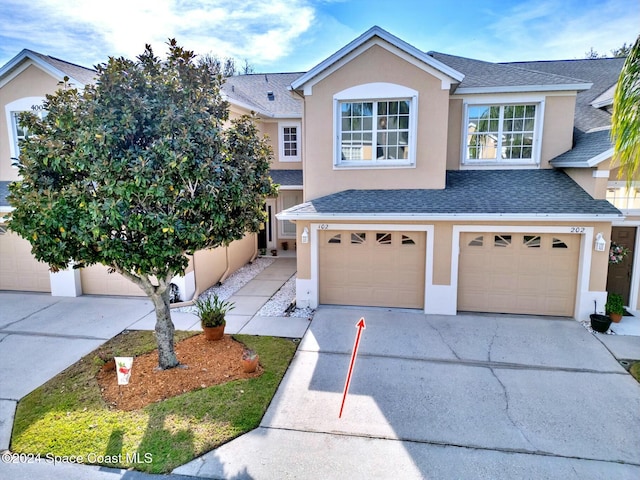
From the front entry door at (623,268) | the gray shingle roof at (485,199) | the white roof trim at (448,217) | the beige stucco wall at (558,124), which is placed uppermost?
the beige stucco wall at (558,124)

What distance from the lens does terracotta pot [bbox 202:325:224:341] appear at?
8.43 metres

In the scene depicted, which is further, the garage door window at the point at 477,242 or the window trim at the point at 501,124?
the window trim at the point at 501,124

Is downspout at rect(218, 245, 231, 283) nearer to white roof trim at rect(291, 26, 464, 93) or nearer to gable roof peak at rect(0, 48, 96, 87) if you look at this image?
white roof trim at rect(291, 26, 464, 93)

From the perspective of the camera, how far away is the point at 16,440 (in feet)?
18.0

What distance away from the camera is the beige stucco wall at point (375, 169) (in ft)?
34.6

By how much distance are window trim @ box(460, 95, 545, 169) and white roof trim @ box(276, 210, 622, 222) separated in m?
3.04

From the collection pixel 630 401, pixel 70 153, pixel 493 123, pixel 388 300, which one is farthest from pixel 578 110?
pixel 70 153

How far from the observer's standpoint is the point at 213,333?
8.45m

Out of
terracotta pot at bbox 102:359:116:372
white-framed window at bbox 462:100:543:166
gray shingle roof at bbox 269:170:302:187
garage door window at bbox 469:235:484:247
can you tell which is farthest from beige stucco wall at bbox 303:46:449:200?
terracotta pot at bbox 102:359:116:372

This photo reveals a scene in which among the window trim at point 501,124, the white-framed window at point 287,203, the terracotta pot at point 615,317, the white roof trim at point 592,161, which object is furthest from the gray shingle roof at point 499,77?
the white-framed window at point 287,203

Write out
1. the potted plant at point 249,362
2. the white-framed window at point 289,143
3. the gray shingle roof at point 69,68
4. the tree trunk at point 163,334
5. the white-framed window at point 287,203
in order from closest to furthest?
1. the potted plant at point 249,362
2. the tree trunk at point 163,334
3. the gray shingle roof at point 69,68
4. the white-framed window at point 289,143
5. the white-framed window at point 287,203

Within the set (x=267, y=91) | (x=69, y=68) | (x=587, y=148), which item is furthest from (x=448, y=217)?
(x=69, y=68)

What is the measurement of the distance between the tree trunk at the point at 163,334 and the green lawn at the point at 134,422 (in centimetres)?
105

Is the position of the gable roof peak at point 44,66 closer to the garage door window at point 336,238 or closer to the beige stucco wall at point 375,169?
the beige stucco wall at point 375,169
